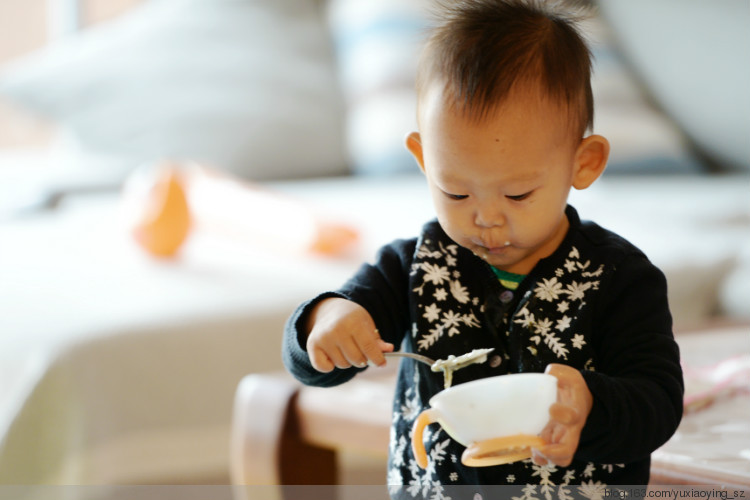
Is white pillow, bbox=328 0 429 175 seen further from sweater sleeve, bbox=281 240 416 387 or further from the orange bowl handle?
the orange bowl handle

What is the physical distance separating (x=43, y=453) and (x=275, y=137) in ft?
3.30

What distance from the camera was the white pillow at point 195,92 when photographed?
1812 mm

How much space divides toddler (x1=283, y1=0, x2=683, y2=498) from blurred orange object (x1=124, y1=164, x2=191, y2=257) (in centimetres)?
72

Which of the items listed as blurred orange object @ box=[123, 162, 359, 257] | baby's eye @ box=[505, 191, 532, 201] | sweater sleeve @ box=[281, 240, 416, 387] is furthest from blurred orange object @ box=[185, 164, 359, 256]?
baby's eye @ box=[505, 191, 532, 201]

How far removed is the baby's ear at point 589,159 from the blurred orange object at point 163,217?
827 mm

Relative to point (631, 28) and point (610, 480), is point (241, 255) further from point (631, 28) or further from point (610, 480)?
point (631, 28)

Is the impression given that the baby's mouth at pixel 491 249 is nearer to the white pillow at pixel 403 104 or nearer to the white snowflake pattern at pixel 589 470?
the white snowflake pattern at pixel 589 470

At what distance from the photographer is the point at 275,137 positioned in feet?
6.13

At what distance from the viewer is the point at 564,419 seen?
515 millimetres

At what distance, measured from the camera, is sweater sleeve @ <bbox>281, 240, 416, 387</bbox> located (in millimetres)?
633

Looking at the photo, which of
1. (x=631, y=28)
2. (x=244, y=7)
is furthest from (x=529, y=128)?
(x=244, y=7)

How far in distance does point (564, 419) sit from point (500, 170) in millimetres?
166

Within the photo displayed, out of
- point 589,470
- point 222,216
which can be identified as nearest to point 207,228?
point 222,216

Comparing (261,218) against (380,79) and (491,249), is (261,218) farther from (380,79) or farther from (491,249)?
(491,249)
